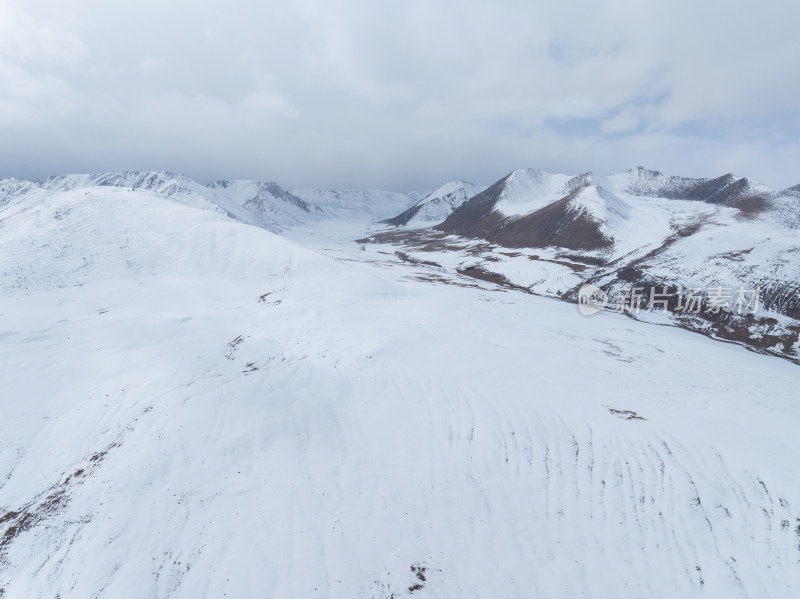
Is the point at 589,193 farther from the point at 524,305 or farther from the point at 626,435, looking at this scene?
the point at 626,435

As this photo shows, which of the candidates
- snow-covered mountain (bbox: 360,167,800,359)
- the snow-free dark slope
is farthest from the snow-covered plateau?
the snow-free dark slope

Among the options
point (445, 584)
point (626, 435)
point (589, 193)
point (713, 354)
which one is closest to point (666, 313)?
point (713, 354)

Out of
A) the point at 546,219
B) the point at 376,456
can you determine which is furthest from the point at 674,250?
the point at 376,456

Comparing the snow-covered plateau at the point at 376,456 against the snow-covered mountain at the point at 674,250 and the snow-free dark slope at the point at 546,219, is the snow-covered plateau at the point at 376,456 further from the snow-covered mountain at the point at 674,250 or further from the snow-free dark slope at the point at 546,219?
the snow-free dark slope at the point at 546,219

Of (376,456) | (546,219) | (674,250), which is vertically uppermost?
(546,219)

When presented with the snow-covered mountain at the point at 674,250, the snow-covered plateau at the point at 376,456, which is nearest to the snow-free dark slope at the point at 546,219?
the snow-covered mountain at the point at 674,250

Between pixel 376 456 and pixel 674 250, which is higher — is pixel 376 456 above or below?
below

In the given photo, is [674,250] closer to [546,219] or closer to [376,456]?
[546,219]

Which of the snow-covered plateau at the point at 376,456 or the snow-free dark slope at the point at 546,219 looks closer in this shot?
the snow-covered plateau at the point at 376,456
